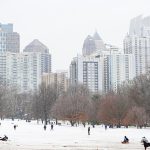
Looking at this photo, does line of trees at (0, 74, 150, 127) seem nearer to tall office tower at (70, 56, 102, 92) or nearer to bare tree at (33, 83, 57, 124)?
bare tree at (33, 83, 57, 124)

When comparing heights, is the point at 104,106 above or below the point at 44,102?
below

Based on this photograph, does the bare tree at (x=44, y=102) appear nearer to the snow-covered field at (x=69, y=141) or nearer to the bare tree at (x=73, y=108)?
the bare tree at (x=73, y=108)

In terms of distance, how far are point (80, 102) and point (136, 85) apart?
14.8m

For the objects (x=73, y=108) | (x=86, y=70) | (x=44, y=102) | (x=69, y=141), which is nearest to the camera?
(x=69, y=141)

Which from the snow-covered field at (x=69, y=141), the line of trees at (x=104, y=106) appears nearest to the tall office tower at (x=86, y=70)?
the line of trees at (x=104, y=106)

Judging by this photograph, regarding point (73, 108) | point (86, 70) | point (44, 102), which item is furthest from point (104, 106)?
point (86, 70)

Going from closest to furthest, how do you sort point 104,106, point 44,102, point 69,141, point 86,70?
point 69,141 → point 104,106 → point 44,102 → point 86,70

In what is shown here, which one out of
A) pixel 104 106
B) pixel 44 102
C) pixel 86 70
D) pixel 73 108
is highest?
pixel 86 70

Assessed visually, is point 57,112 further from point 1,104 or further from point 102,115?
point 1,104

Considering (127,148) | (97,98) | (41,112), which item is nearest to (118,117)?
(97,98)

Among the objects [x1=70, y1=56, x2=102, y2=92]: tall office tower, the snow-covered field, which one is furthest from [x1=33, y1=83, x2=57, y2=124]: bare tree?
[x1=70, y1=56, x2=102, y2=92]: tall office tower

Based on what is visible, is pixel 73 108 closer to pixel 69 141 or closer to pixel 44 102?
pixel 44 102

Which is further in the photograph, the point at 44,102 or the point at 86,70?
the point at 86,70

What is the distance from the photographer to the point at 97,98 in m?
112
